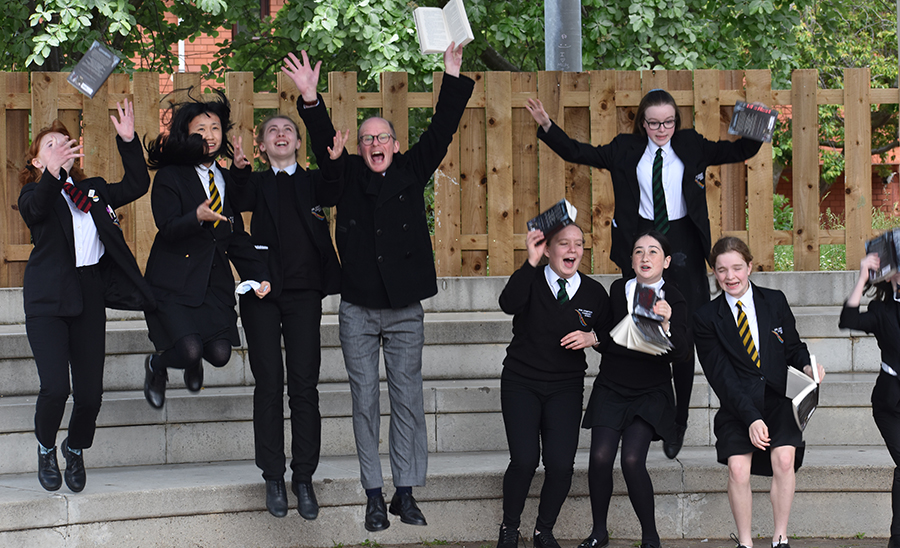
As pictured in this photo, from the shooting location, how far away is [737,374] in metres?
4.52

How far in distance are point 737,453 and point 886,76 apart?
16962mm

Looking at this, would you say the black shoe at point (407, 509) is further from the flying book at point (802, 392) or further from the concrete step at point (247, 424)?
the flying book at point (802, 392)

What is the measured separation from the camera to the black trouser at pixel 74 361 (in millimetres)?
4312

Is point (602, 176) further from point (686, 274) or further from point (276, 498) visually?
point (276, 498)

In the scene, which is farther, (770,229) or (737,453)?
(770,229)

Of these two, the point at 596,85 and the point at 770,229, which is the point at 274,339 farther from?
the point at 770,229

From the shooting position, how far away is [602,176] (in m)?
7.45

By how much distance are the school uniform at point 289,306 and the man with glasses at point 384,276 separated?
131 millimetres

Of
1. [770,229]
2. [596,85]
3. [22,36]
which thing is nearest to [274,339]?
[596,85]

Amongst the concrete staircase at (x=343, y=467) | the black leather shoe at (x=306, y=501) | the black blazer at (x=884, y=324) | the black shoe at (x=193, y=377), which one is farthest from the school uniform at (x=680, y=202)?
the black shoe at (x=193, y=377)

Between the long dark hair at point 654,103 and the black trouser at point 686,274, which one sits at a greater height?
the long dark hair at point 654,103

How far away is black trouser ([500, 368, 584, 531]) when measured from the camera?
14.7 feet

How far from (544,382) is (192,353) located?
5.66ft

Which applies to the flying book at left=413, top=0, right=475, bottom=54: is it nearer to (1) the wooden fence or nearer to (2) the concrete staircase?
(2) the concrete staircase
